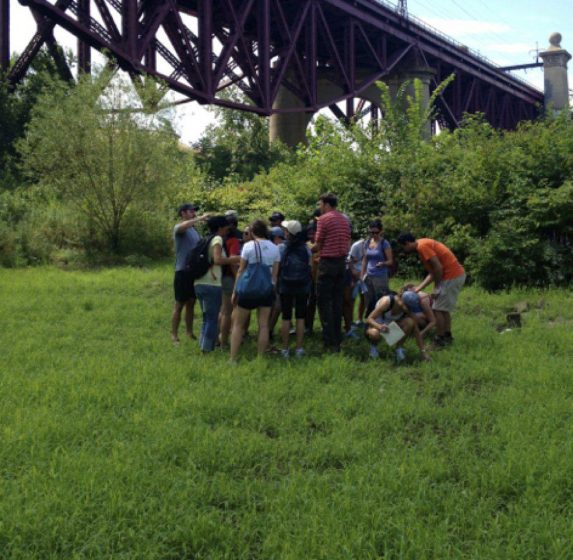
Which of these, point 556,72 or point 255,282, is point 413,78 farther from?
point 255,282

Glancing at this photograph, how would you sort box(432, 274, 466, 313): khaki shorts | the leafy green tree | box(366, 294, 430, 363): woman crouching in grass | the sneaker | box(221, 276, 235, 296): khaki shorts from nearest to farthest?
box(366, 294, 430, 363): woman crouching in grass, box(432, 274, 466, 313): khaki shorts, box(221, 276, 235, 296): khaki shorts, the sneaker, the leafy green tree

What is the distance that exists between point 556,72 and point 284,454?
71918 millimetres

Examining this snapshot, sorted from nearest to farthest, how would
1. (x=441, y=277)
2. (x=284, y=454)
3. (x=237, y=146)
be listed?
1. (x=284, y=454)
2. (x=441, y=277)
3. (x=237, y=146)

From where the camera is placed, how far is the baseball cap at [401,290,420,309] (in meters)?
7.50

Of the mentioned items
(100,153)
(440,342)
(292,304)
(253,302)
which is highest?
(100,153)

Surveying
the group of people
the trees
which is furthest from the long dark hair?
the trees

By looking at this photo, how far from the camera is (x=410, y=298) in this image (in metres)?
7.53

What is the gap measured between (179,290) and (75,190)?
34.9 ft

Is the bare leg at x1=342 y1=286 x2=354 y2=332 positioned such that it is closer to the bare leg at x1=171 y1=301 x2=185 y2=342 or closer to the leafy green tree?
the bare leg at x1=171 y1=301 x2=185 y2=342

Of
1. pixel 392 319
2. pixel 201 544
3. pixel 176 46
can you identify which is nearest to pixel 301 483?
pixel 201 544

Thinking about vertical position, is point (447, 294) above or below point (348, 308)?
above

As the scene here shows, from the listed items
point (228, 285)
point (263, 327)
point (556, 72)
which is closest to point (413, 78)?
point (556, 72)

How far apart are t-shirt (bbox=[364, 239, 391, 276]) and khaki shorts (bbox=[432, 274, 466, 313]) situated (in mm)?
836

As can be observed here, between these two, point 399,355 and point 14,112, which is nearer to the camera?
point 399,355
